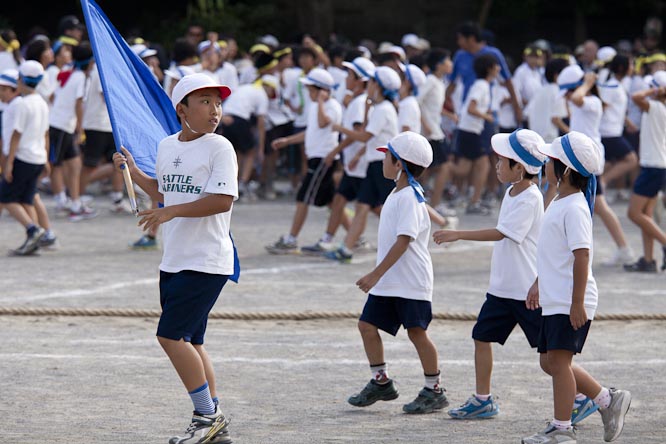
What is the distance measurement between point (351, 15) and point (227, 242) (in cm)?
1898

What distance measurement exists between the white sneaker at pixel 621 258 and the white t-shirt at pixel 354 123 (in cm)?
242

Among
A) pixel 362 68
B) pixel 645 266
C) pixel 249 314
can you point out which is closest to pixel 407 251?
pixel 249 314

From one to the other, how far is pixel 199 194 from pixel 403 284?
1.38 m

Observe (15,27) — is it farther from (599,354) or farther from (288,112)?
(599,354)

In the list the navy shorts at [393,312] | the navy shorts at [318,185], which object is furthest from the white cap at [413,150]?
the navy shorts at [318,185]

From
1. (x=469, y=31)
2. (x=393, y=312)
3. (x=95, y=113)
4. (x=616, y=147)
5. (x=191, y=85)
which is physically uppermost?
(x=469, y=31)

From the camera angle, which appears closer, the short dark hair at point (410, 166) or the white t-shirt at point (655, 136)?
the short dark hair at point (410, 166)

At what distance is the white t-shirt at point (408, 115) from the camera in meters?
11.4

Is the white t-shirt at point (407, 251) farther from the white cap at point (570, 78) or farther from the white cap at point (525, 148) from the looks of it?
the white cap at point (570, 78)

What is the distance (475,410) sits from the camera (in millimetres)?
6367

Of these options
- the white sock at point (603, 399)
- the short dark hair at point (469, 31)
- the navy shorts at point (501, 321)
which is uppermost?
the short dark hair at point (469, 31)

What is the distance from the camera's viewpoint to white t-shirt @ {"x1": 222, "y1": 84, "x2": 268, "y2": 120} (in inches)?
613

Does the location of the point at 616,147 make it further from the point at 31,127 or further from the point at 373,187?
the point at 31,127

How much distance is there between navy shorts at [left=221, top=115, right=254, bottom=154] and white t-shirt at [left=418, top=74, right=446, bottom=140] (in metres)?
2.81
